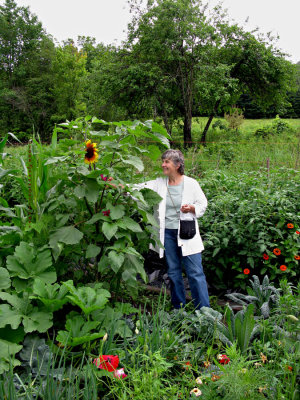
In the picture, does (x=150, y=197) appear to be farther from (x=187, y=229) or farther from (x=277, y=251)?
(x=277, y=251)

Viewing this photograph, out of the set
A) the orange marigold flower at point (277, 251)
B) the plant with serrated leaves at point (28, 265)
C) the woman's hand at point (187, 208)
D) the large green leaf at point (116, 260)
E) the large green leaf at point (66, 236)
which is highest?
the large green leaf at point (66, 236)

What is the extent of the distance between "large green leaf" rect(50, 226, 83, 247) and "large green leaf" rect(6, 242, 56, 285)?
3.1 inches

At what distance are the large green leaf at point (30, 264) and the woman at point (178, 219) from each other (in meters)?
1.17

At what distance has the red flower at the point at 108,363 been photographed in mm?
1449

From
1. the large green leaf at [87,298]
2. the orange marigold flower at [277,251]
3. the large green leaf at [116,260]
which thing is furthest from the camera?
the orange marigold flower at [277,251]

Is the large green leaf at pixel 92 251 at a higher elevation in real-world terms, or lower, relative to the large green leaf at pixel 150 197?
lower

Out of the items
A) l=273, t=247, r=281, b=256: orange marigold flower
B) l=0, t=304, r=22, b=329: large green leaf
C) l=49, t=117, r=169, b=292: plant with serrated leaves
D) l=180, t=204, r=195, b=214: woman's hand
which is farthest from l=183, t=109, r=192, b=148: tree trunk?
l=0, t=304, r=22, b=329: large green leaf

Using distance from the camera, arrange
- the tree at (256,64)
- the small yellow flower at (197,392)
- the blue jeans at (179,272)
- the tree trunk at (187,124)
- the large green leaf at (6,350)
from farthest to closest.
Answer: the tree trunk at (187,124)
the tree at (256,64)
the blue jeans at (179,272)
the large green leaf at (6,350)
the small yellow flower at (197,392)

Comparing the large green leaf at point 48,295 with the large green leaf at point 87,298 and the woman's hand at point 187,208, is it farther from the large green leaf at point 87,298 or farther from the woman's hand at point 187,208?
the woman's hand at point 187,208

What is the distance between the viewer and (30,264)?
1.89 meters

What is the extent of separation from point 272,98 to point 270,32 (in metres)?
2.92

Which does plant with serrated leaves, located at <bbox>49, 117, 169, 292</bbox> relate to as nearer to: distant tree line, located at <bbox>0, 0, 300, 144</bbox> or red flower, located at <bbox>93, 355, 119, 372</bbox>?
red flower, located at <bbox>93, 355, 119, 372</bbox>

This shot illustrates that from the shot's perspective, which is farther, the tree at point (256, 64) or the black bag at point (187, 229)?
the tree at point (256, 64)

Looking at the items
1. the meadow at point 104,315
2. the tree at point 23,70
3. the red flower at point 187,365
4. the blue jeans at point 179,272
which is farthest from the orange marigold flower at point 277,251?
the tree at point 23,70
